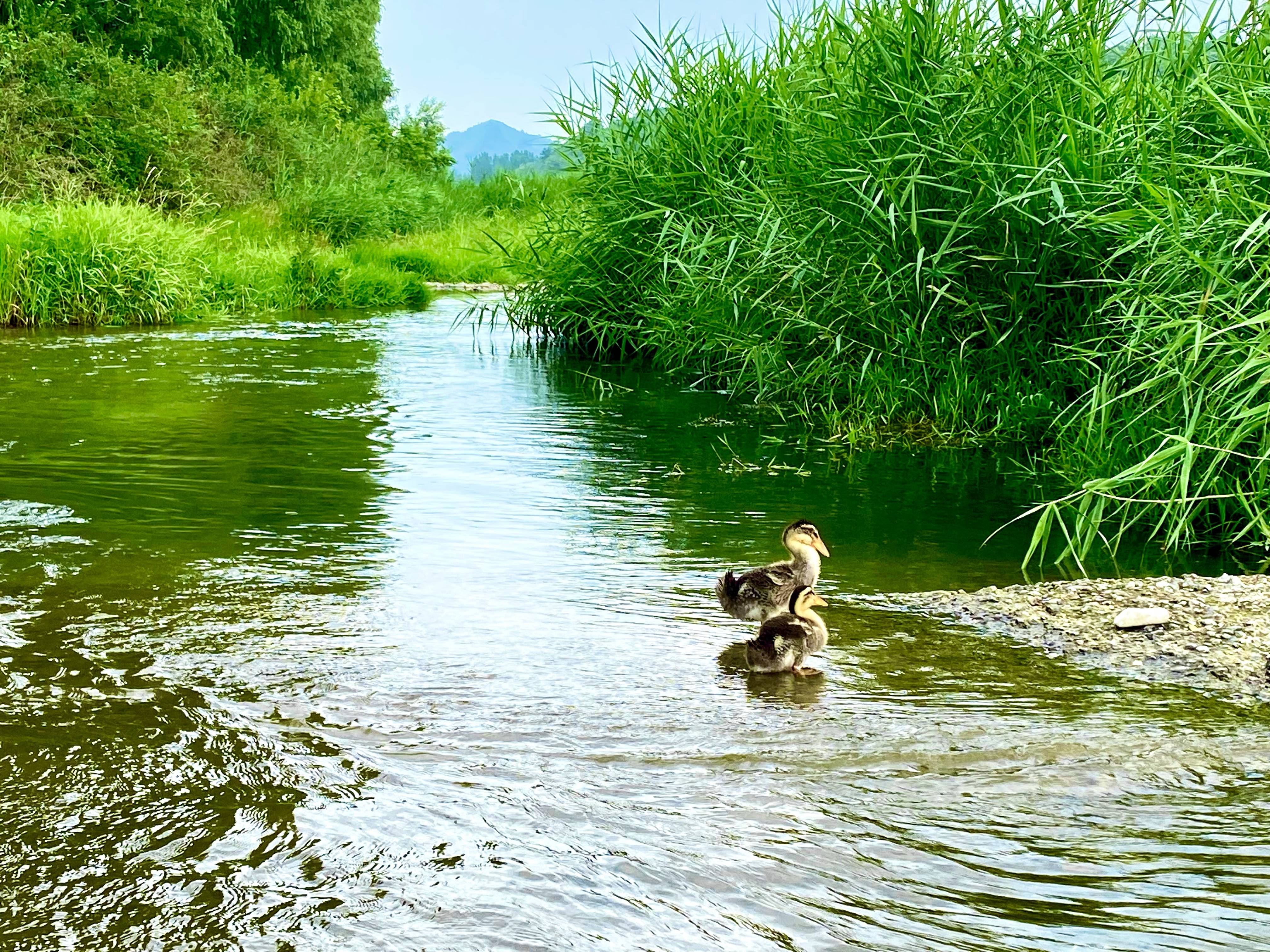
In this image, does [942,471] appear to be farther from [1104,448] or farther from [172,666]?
[172,666]

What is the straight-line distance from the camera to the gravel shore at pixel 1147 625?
15.8 feet

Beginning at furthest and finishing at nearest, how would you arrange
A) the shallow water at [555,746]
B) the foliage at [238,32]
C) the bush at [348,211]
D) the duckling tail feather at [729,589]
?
1. the foliage at [238,32]
2. the bush at [348,211]
3. the duckling tail feather at [729,589]
4. the shallow water at [555,746]

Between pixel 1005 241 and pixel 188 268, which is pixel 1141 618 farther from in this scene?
pixel 188 268

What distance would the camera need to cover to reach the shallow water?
308 centimetres

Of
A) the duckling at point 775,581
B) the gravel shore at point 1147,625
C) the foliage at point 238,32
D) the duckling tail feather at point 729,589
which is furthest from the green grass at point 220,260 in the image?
the gravel shore at point 1147,625

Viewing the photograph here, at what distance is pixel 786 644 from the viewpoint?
4746 millimetres

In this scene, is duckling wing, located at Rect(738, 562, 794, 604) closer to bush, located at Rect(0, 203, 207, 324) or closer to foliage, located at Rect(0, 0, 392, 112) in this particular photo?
bush, located at Rect(0, 203, 207, 324)

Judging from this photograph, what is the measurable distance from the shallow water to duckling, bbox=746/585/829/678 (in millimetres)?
81

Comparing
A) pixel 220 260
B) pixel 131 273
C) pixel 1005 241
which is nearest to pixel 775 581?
pixel 1005 241

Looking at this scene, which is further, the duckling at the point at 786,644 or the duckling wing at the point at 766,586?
the duckling wing at the point at 766,586

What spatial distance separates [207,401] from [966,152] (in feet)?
22.0

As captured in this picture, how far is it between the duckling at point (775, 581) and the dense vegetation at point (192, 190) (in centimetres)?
1009

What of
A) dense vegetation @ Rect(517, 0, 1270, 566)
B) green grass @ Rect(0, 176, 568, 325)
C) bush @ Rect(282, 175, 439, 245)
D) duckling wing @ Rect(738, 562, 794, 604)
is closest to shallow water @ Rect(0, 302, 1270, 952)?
duckling wing @ Rect(738, 562, 794, 604)

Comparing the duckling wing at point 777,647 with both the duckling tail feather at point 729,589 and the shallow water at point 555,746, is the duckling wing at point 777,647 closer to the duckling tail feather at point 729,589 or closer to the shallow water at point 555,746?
the shallow water at point 555,746
